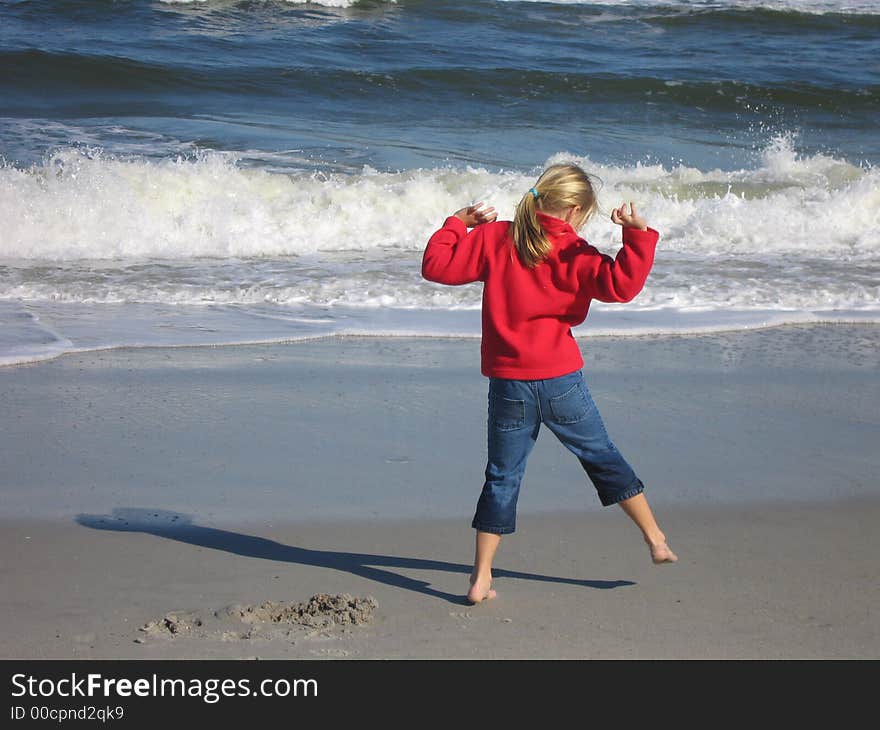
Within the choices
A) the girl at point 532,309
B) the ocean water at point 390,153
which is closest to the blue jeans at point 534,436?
the girl at point 532,309

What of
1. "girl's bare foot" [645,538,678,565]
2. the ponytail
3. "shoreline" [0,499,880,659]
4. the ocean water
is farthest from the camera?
the ocean water

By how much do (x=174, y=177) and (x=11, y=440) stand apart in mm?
6500

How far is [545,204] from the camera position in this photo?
306 centimetres

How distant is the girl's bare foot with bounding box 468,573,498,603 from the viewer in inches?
123

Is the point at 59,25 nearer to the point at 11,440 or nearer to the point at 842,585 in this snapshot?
the point at 11,440

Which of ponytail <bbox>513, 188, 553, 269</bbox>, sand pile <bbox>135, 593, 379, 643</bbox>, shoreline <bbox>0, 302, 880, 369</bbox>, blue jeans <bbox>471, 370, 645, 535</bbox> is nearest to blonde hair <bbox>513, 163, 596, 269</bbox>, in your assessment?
ponytail <bbox>513, 188, 553, 269</bbox>

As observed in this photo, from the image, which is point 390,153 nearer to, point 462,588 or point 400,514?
point 400,514

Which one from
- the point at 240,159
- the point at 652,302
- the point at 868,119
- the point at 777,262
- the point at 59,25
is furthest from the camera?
the point at 59,25

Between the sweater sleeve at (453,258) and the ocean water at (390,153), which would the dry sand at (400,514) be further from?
the ocean water at (390,153)

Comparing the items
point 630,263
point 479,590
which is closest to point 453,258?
point 630,263

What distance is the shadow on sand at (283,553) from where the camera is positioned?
330 cm

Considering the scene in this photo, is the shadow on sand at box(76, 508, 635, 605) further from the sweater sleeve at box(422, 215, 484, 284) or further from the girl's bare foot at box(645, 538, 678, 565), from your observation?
the sweater sleeve at box(422, 215, 484, 284)
